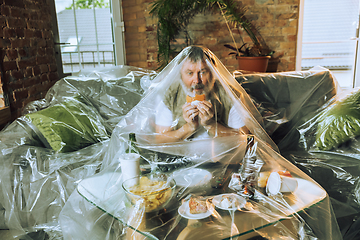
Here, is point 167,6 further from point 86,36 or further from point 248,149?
point 248,149

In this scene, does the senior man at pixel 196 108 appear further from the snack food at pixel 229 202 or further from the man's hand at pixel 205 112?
the snack food at pixel 229 202

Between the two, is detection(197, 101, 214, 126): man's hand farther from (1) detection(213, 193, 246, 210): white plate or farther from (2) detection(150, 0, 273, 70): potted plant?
(2) detection(150, 0, 273, 70): potted plant

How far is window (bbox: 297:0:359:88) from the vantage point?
135 inches

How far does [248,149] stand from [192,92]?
0.26m

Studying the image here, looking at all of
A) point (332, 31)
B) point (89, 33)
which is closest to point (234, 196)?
point (89, 33)

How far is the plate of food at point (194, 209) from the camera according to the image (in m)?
0.68

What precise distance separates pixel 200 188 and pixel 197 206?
83 millimetres

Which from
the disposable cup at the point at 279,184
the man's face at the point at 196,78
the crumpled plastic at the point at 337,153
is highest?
the man's face at the point at 196,78

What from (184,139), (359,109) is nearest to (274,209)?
(184,139)

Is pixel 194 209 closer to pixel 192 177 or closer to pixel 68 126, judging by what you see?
pixel 192 177

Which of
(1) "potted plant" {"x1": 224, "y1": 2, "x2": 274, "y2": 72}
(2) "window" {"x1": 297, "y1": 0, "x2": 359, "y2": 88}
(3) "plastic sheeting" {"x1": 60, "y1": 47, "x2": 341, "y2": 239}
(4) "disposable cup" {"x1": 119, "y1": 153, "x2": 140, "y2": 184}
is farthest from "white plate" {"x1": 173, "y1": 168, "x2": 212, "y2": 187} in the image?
(2) "window" {"x1": 297, "y1": 0, "x2": 359, "y2": 88}

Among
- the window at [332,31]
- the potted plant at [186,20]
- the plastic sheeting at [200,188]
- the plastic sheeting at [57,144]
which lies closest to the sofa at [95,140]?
the plastic sheeting at [57,144]

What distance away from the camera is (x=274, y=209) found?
0.69 metres

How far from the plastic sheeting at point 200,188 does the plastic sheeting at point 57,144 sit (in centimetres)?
44
